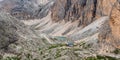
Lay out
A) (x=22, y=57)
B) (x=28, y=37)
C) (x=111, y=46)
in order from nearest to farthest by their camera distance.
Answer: (x=22, y=57) → (x=28, y=37) → (x=111, y=46)

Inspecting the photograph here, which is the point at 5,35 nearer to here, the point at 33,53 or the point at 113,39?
the point at 33,53

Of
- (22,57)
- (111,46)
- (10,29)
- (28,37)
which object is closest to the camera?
(22,57)

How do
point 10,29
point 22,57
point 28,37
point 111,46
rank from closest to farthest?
point 22,57 < point 10,29 < point 28,37 < point 111,46

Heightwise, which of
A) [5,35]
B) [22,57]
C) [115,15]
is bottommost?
[22,57]

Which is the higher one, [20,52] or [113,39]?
[113,39]

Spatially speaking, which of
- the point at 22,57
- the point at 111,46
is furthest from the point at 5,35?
the point at 111,46

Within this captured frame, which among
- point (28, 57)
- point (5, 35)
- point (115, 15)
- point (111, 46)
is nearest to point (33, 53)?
point (28, 57)

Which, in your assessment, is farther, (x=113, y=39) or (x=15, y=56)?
(x=113, y=39)

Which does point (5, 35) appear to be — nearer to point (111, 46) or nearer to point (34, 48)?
point (34, 48)

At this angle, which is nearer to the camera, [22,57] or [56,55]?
[22,57]
